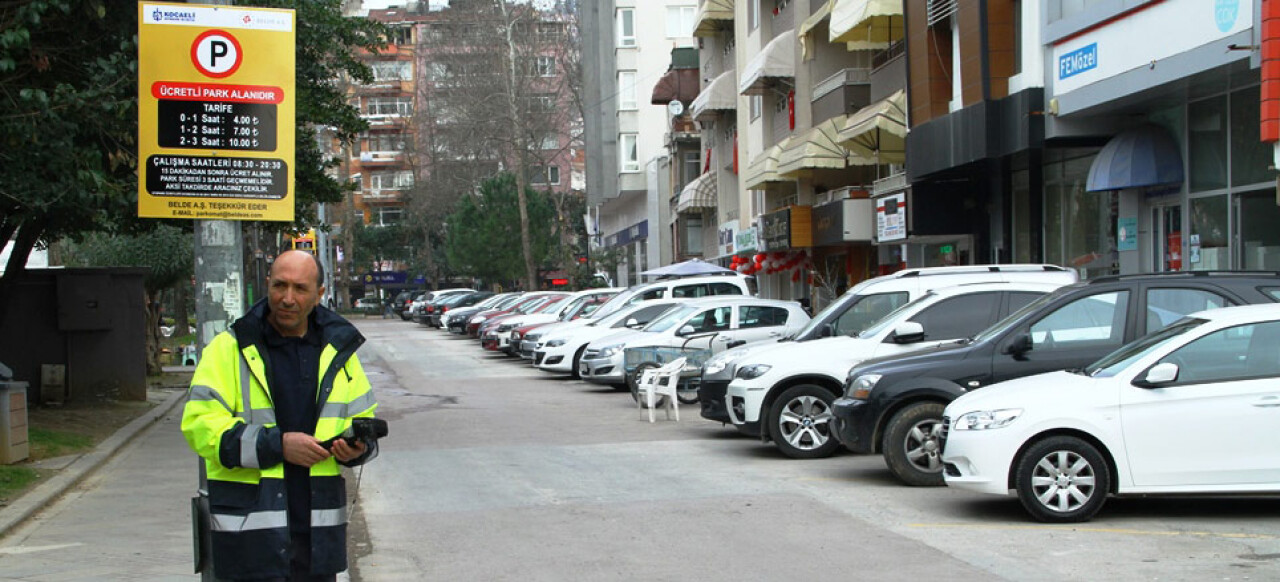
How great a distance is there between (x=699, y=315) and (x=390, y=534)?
11697 mm

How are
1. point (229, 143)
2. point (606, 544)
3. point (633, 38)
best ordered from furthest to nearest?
point (633, 38)
point (229, 143)
point (606, 544)

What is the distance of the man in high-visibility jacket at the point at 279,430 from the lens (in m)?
4.40

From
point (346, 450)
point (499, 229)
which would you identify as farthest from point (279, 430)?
point (499, 229)

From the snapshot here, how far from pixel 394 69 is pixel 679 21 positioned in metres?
37.9

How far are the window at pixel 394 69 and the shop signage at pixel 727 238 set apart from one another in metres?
49.0

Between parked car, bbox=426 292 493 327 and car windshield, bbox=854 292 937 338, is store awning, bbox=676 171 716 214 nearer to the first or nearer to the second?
parked car, bbox=426 292 493 327

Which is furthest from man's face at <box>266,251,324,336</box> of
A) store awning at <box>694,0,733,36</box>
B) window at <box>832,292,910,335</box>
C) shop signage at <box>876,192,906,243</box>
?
store awning at <box>694,0,733,36</box>

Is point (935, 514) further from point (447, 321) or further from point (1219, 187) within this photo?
point (447, 321)

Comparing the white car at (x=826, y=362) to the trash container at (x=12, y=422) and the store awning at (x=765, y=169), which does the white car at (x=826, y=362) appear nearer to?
the trash container at (x=12, y=422)

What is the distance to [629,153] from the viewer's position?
6206 centimetres

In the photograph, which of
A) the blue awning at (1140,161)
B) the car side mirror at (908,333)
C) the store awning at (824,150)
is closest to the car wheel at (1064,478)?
the car side mirror at (908,333)

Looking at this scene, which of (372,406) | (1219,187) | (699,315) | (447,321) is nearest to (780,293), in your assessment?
(447,321)

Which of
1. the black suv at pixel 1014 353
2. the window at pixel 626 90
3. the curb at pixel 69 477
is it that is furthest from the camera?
the window at pixel 626 90

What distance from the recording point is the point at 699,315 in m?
20.7
